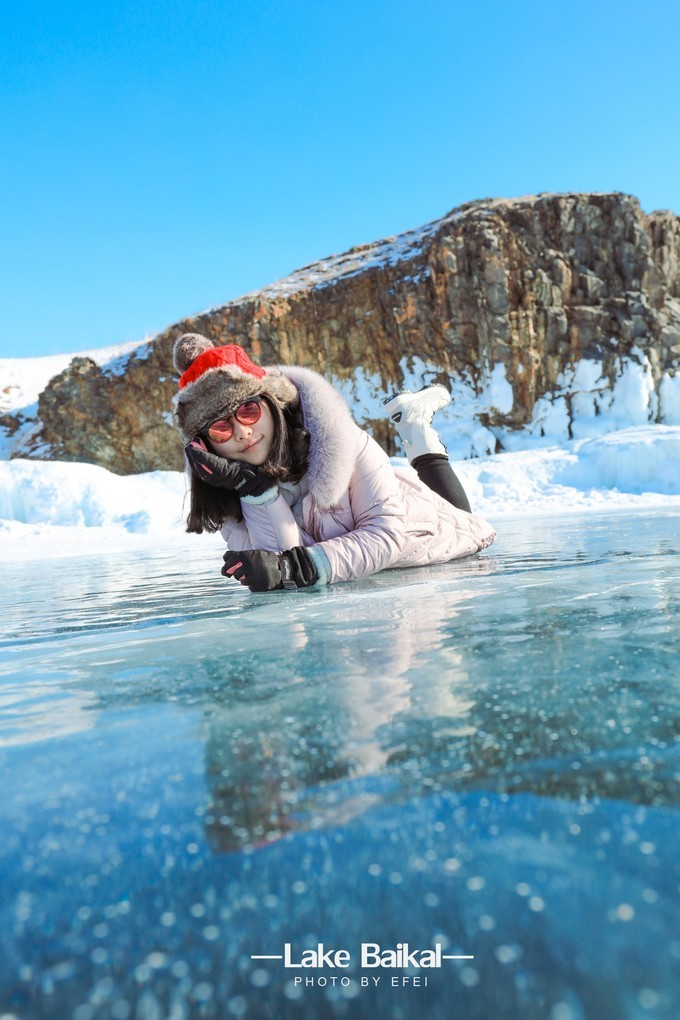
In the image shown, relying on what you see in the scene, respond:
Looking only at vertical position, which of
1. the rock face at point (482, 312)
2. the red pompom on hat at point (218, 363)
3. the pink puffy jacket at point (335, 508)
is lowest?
the pink puffy jacket at point (335, 508)

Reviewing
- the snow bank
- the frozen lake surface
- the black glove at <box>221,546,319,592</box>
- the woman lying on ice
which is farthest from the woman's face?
the snow bank

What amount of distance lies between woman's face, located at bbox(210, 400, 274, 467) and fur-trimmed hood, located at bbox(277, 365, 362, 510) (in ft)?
0.57

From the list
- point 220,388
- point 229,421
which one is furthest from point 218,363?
point 229,421

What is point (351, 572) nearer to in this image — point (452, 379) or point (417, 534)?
point (417, 534)

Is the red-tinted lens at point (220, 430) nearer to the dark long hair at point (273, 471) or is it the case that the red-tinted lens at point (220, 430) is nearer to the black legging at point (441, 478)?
the dark long hair at point (273, 471)

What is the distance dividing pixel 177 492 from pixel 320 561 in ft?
28.0

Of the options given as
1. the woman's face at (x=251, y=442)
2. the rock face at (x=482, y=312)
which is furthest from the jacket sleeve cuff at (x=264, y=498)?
the rock face at (x=482, y=312)

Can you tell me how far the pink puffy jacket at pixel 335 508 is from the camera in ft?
8.34

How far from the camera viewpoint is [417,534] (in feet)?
9.74

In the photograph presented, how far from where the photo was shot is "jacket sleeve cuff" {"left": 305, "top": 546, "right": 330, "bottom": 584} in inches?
A: 97.7

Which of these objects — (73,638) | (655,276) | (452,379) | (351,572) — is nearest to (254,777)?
(73,638)

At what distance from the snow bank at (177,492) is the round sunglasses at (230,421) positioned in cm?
393

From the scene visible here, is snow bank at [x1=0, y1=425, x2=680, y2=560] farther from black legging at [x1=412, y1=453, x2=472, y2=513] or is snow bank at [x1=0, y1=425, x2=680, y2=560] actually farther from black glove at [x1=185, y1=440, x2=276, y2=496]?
black glove at [x1=185, y1=440, x2=276, y2=496]

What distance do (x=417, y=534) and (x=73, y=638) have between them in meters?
1.64
